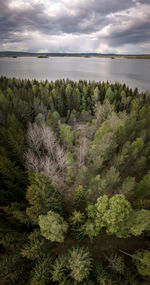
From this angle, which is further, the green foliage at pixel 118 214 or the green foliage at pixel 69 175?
the green foliage at pixel 69 175

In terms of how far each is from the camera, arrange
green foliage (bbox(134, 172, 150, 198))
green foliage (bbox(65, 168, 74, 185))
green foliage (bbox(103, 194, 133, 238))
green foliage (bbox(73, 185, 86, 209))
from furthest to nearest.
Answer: green foliage (bbox(65, 168, 74, 185)), green foliage (bbox(134, 172, 150, 198)), green foliage (bbox(73, 185, 86, 209)), green foliage (bbox(103, 194, 133, 238))

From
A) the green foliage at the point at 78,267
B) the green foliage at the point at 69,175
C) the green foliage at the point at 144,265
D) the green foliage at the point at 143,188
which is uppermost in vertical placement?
the green foliage at the point at 143,188

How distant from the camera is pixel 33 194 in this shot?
13.5m

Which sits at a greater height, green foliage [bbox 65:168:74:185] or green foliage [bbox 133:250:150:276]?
green foliage [bbox 65:168:74:185]

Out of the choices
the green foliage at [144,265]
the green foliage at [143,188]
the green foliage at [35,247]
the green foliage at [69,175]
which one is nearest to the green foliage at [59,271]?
the green foliage at [35,247]

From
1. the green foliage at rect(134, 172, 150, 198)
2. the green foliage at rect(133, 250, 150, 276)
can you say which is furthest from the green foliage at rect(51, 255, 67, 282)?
the green foliage at rect(134, 172, 150, 198)

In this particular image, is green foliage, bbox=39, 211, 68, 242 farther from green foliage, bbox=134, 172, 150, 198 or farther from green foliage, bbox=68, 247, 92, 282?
green foliage, bbox=134, 172, 150, 198

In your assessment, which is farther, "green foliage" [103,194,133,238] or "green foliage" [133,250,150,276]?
"green foliage" [103,194,133,238]

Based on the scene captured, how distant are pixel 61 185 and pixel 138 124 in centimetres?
2087

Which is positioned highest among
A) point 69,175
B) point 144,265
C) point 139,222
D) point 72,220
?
point 139,222

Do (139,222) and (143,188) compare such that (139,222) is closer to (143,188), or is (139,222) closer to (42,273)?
(143,188)

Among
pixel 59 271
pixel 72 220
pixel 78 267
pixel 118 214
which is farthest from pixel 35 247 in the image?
pixel 118 214

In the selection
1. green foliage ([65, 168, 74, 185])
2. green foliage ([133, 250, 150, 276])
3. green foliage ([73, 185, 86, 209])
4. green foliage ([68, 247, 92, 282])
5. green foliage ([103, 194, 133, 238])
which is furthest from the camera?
green foliage ([65, 168, 74, 185])

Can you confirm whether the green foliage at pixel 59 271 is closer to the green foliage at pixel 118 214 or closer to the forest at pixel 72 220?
the forest at pixel 72 220
